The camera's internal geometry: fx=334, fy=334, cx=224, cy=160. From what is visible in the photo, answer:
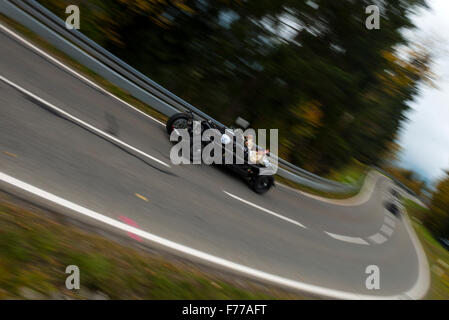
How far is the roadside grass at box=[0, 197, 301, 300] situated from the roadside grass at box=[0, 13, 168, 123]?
22.0ft

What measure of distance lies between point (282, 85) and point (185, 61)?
5.54m

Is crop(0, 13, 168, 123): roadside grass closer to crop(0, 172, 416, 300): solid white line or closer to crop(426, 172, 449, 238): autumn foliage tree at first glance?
crop(0, 172, 416, 300): solid white line

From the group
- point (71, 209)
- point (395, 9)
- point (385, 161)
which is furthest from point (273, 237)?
point (385, 161)

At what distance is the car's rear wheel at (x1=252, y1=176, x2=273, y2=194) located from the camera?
1018 centimetres

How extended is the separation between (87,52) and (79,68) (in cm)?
111

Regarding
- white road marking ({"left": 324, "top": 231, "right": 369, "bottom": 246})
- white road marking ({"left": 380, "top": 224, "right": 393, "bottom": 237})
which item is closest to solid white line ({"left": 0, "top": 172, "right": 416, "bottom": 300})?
white road marking ({"left": 324, "top": 231, "right": 369, "bottom": 246})

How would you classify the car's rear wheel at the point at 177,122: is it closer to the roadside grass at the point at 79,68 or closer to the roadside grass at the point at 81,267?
the roadside grass at the point at 79,68

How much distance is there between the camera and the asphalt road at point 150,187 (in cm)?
575

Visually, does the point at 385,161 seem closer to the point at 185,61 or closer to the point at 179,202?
the point at 185,61

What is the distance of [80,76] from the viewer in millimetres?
9914

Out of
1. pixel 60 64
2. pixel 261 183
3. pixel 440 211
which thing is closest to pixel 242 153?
pixel 261 183

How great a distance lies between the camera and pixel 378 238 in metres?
13.9
